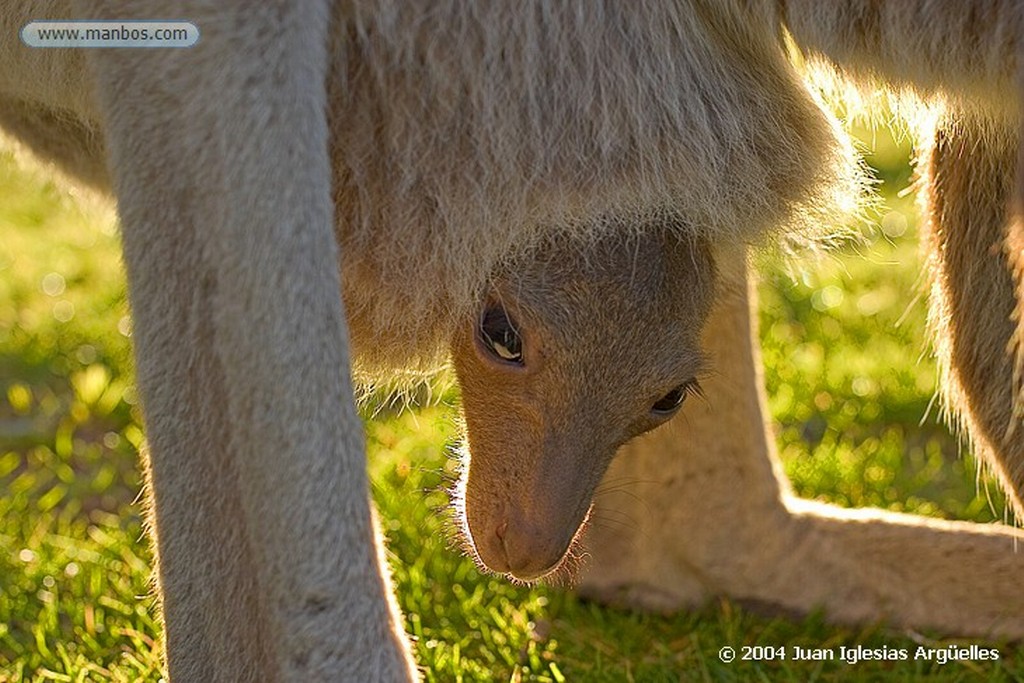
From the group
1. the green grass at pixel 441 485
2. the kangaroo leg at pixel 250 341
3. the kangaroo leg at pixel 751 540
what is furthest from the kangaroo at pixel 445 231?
the green grass at pixel 441 485

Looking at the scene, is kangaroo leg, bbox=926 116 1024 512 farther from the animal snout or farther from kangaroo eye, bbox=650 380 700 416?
the animal snout

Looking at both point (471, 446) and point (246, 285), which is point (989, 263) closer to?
point (471, 446)

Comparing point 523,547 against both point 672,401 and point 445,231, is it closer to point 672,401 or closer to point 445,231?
point 672,401

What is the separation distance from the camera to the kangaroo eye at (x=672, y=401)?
245cm

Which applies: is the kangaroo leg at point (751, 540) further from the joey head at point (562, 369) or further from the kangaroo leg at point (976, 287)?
the joey head at point (562, 369)

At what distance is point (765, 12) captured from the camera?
2.19 meters

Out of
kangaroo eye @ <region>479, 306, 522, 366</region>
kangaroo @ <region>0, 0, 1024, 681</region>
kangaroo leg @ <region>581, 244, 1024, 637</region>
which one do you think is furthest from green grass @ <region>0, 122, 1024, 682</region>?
kangaroo eye @ <region>479, 306, 522, 366</region>

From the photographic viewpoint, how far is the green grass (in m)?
2.74

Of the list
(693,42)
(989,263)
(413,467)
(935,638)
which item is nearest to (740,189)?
(693,42)

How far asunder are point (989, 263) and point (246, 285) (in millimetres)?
1285

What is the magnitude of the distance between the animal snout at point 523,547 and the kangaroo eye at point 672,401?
0.91 feet

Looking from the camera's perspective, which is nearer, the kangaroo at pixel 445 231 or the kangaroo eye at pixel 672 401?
the kangaroo at pixel 445 231

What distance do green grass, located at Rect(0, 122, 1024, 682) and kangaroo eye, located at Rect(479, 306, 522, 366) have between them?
0.42 metres

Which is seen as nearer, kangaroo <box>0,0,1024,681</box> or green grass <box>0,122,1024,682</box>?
kangaroo <box>0,0,1024,681</box>
